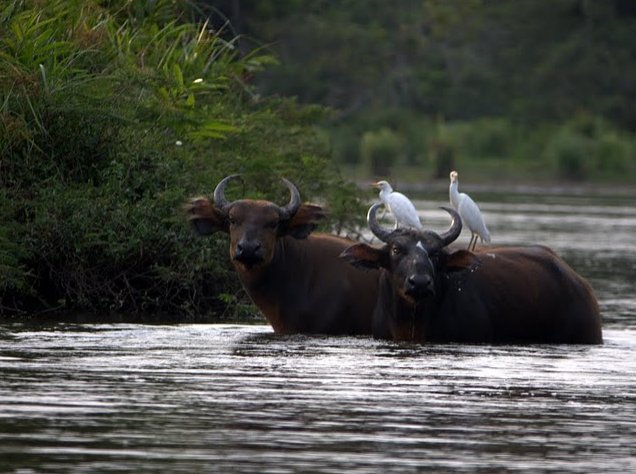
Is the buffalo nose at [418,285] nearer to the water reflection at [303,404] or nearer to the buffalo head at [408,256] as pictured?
the buffalo head at [408,256]

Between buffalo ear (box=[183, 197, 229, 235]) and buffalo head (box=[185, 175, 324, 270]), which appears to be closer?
buffalo head (box=[185, 175, 324, 270])

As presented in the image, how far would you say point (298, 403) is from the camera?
1002 cm

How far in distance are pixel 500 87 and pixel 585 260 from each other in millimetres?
47082

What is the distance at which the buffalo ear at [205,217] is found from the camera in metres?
14.0

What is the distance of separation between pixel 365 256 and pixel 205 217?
4.13 ft

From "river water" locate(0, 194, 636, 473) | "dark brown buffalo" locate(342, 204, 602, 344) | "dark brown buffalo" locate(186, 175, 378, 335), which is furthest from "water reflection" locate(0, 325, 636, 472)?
"dark brown buffalo" locate(186, 175, 378, 335)

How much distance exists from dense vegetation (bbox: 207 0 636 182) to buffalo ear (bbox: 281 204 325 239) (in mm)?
43360

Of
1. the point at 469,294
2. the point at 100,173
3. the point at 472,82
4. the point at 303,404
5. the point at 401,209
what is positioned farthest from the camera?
the point at 472,82

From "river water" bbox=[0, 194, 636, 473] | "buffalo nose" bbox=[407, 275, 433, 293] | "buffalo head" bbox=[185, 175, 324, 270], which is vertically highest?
"buffalo head" bbox=[185, 175, 324, 270]

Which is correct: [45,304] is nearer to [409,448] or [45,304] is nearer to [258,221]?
[258,221]

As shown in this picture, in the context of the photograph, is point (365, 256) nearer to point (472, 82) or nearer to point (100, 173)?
point (100, 173)

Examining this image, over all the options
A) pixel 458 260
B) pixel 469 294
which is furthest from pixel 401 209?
pixel 458 260

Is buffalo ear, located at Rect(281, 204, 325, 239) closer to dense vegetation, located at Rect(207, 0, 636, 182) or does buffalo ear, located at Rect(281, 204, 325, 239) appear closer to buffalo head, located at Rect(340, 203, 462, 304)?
buffalo head, located at Rect(340, 203, 462, 304)

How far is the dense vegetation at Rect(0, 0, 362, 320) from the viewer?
15.2 meters
